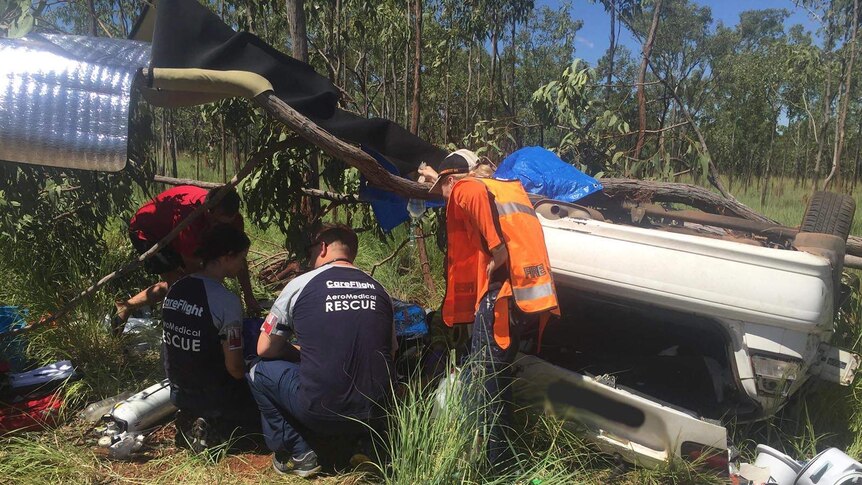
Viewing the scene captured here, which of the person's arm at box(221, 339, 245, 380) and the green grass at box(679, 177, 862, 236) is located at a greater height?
the green grass at box(679, 177, 862, 236)

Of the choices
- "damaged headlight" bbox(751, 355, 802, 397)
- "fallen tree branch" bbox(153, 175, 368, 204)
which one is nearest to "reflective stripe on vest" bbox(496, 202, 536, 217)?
"damaged headlight" bbox(751, 355, 802, 397)

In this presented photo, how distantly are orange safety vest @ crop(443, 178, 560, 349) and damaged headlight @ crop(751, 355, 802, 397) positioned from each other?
35.1 inches

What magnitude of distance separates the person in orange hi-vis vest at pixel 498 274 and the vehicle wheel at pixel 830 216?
1.57 meters

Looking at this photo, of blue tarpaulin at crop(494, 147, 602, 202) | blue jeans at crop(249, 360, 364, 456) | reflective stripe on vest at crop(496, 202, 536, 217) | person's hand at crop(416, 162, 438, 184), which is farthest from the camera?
blue tarpaulin at crop(494, 147, 602, 202)

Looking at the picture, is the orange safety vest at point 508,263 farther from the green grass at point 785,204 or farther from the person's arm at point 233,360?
the green grass at point 785,204

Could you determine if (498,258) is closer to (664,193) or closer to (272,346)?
(272,346)

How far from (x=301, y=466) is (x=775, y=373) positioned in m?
2.21

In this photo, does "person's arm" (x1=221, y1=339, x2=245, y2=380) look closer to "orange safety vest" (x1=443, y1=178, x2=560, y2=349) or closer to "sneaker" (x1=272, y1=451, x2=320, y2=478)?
"sneaker" (x1=272, y1=451, x2=320, y2=478)

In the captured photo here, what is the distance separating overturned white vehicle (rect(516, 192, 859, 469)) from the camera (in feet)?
8.39

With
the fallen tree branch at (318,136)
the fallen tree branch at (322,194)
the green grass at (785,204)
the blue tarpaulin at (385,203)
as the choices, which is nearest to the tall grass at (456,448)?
the fallen tree branch at (318,136)

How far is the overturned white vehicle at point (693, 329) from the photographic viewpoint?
2.56 meters

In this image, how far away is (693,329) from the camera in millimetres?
3348

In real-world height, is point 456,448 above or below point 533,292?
below

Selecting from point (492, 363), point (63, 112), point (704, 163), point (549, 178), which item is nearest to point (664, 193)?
point (549, 178)
